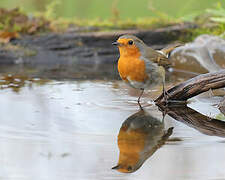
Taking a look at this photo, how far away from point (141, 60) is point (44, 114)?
2.93 feet

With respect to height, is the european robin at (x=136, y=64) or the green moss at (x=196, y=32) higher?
the european robin at (x=136, y=64)

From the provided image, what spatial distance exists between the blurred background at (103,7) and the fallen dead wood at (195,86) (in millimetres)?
3531

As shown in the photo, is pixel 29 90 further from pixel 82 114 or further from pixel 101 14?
pixel 101 14

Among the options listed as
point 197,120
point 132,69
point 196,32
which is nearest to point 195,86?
point 197,120

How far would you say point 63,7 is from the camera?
28.6 feet

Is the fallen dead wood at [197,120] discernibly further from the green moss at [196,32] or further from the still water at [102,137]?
the green moss at [196,32]

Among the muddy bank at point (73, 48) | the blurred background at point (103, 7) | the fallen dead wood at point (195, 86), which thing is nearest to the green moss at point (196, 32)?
the muddy bank at point (73, 48)

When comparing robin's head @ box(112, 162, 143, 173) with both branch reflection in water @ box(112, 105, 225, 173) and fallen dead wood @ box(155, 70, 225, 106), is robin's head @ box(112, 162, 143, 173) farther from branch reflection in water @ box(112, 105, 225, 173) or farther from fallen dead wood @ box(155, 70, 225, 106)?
fallen dead wood @ box(155, 70, 225, 106)

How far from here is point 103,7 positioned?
30.9 ft

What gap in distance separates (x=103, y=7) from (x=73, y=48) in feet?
10.5

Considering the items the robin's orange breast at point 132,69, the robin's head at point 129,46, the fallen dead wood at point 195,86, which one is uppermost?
the robin's head at point 129,46

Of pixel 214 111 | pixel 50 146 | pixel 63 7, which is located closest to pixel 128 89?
pixel 214 111

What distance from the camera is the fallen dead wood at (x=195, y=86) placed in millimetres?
3658

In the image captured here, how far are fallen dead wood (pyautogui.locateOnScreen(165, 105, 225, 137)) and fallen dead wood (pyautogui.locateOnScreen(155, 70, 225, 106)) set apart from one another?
110mm
